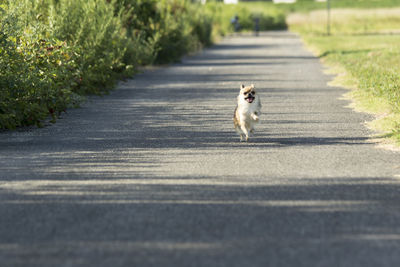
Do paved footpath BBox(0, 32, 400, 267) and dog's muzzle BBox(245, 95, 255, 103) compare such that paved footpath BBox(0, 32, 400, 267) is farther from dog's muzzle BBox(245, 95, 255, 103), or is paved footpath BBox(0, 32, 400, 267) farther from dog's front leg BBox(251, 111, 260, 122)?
dog's muzzle BBox(245, 95, 255, 103)

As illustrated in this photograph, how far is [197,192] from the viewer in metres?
7.66

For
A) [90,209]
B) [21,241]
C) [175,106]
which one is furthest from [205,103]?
[21,241]

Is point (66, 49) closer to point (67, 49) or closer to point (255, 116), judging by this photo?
point (67, 49)

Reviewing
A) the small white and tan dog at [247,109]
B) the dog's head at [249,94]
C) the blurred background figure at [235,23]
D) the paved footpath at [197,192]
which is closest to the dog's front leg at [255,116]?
the small white and tan dog at [247,109]

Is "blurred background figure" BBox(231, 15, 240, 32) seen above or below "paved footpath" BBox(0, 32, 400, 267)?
below

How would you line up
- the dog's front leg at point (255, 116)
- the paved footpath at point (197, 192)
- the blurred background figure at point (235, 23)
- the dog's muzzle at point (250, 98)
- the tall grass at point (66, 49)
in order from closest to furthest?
the paved footpath at point (197, 192), the dog's muzzle at point (250, 98), the dog's front leg at point (255, 116), the tall grass at point (66, 49), the blurred background figure at point (235, 23)

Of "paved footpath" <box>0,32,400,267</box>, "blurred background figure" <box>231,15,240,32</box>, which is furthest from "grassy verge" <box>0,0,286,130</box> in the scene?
"blurred background figure" <box>231,15,240,32</box>

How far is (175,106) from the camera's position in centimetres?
1594

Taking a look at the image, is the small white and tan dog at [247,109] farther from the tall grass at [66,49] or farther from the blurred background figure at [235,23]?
the blurred background figure at [235,23]

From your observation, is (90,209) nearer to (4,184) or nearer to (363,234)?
(4,184)

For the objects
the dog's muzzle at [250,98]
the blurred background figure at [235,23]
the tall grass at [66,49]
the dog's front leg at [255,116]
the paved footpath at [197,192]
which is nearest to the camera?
the paved footpath at [197,192]

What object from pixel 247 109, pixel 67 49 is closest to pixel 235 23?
pixel 67 49

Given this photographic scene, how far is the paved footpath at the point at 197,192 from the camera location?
5.67 m

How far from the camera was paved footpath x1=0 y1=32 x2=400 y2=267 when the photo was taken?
5672mm
